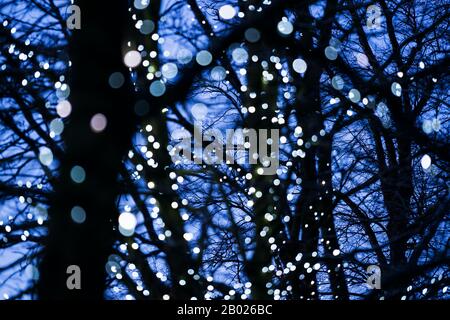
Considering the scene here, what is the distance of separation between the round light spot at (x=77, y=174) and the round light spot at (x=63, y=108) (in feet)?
1.18

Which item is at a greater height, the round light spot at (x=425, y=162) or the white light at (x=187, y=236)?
the round light spot at (x=425, y=162)

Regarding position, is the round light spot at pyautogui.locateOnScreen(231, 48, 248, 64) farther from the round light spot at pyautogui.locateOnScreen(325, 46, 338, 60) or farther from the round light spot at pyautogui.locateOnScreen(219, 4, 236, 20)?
the round light spot at pyautogui.locateOnScreen(325, 46, 338, 60)

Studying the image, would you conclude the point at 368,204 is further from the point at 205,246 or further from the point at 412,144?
the point at 205,246

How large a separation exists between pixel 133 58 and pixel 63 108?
1.72 ft

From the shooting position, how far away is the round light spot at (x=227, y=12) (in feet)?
14.0

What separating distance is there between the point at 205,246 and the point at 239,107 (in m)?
1.07

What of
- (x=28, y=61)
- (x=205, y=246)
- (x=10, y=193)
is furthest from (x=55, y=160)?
(x=205, y=246)

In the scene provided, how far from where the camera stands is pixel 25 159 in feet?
12.7

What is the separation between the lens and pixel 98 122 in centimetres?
307

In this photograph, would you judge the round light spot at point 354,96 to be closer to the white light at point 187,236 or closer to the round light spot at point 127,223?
the white light at point 187,236

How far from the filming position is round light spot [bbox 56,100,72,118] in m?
3.26

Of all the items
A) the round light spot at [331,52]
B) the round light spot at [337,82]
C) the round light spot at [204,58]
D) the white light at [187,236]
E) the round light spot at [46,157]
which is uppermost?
the round light spot at [331,52]

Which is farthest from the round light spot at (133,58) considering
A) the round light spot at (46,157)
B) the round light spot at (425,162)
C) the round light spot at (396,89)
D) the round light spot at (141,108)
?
the round light spot at (425,162)

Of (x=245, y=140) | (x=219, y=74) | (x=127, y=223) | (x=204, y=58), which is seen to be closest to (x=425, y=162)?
(x=245, y=140)
